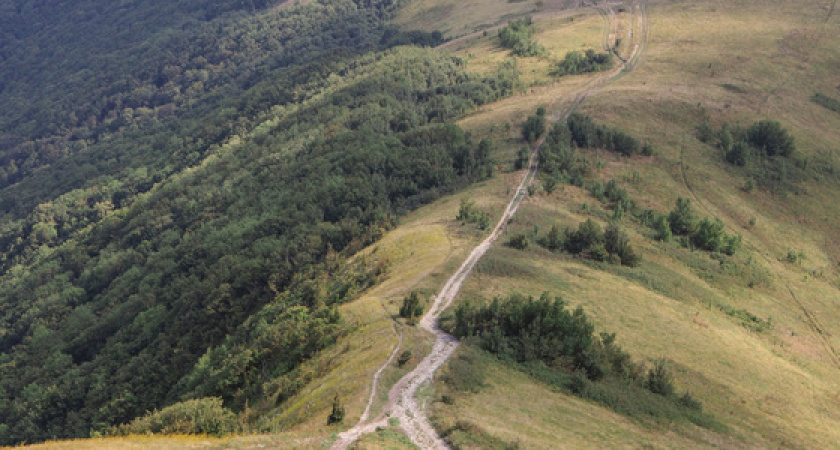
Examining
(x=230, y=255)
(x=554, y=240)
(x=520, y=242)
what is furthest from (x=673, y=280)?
(x=230, y=255)

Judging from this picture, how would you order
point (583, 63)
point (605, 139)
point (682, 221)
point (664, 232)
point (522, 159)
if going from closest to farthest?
point (664, 232) → point (682, 221) → point (522, 159) → point (605, 139) → point (583, 63)

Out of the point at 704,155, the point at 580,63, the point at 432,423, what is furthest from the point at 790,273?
the point at 580,63

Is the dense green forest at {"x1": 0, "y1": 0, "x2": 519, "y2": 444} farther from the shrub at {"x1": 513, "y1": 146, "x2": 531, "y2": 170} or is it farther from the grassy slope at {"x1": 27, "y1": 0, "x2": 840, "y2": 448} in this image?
the grassy slope at {"x1": 27, "y1": 0, "x2": 840, "y2": 448}

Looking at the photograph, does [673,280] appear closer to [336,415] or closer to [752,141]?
[336,415]

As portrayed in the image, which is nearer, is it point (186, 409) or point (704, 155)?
point (186, 409)

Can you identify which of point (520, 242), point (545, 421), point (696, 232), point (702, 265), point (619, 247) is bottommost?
point (702, 265)

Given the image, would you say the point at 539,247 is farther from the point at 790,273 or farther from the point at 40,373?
the point at 40,373
